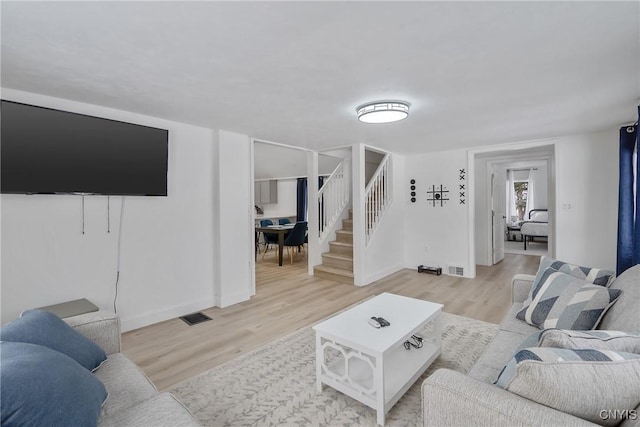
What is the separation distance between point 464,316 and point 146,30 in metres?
3.66

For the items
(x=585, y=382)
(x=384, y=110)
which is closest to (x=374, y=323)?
(x=585, y=382)

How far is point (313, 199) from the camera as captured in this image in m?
5.21

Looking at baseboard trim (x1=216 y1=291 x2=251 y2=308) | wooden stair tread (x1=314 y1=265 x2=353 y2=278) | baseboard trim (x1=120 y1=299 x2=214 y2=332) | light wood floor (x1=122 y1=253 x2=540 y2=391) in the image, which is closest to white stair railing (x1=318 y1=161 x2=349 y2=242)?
wooden stair tread (x1=314 y1=265 x2=353 y2=278)

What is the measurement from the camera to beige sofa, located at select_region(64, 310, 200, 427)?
1102 millimetres

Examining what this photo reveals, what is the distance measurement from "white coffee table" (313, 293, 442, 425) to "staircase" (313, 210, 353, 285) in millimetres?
2348

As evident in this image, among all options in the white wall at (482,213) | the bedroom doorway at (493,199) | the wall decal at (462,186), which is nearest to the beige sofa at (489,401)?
the wall decal at (462,186)

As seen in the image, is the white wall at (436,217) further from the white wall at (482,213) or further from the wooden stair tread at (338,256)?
the wooden stair tread at (338,256)

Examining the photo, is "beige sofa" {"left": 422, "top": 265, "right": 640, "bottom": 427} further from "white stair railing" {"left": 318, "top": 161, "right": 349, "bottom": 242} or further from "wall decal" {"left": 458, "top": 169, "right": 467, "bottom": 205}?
"white stair railing" {"left": 318, "top": 161, "right": 349, "bottom": 242}

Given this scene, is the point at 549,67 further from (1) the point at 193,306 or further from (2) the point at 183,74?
(1) the point at 193,306

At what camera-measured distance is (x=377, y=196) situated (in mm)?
5223

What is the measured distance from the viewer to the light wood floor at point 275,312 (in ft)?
7.96

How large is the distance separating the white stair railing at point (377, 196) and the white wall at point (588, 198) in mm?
2426

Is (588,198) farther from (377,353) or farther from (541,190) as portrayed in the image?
(541,190)

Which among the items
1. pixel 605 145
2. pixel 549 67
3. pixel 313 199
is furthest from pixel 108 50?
pixel 605 145
